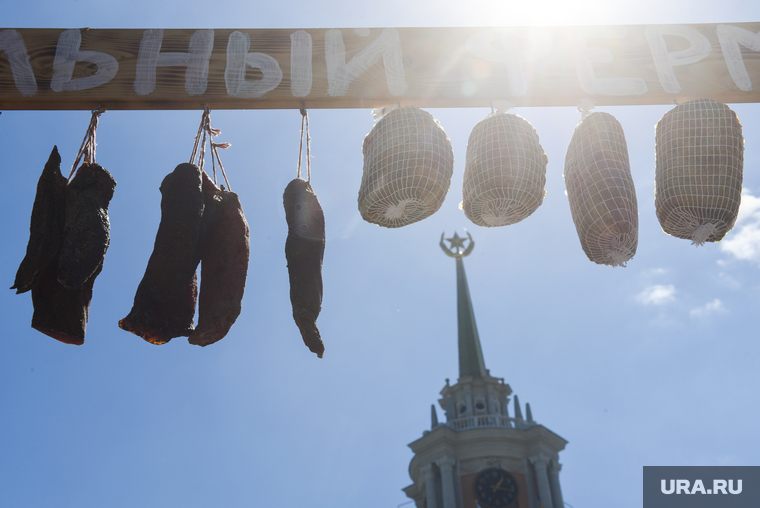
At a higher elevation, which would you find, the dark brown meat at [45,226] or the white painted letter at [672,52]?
the white painted letter at [672,52]

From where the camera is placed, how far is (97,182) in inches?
81.2

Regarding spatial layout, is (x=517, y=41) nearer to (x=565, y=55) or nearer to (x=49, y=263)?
(x=565, y=55)

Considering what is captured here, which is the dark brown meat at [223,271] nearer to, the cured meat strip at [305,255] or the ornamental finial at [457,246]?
the cured meat strip at [305,255]

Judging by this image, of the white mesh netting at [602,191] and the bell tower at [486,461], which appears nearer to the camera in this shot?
the white mesh netting at [602,191]

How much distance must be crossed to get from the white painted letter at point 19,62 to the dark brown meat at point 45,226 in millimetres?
512

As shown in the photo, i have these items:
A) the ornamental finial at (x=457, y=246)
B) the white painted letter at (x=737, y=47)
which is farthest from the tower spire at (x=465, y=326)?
the white painted letter at (x=737, y=47)

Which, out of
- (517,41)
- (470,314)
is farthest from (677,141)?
(470,314)

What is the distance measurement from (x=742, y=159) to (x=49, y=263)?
8.20 ft

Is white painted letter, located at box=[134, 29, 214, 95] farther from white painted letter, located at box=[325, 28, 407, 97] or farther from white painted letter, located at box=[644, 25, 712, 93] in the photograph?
white painted letter, located at box=[644, 25, 712, 93]

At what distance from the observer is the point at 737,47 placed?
2.79m

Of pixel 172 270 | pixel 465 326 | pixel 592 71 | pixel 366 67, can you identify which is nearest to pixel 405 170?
pixel 366 67

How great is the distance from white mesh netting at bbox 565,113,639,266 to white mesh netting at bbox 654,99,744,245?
179 millimetres

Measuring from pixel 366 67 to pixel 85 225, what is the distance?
4.19ft

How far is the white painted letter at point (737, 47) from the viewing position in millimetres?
2715
